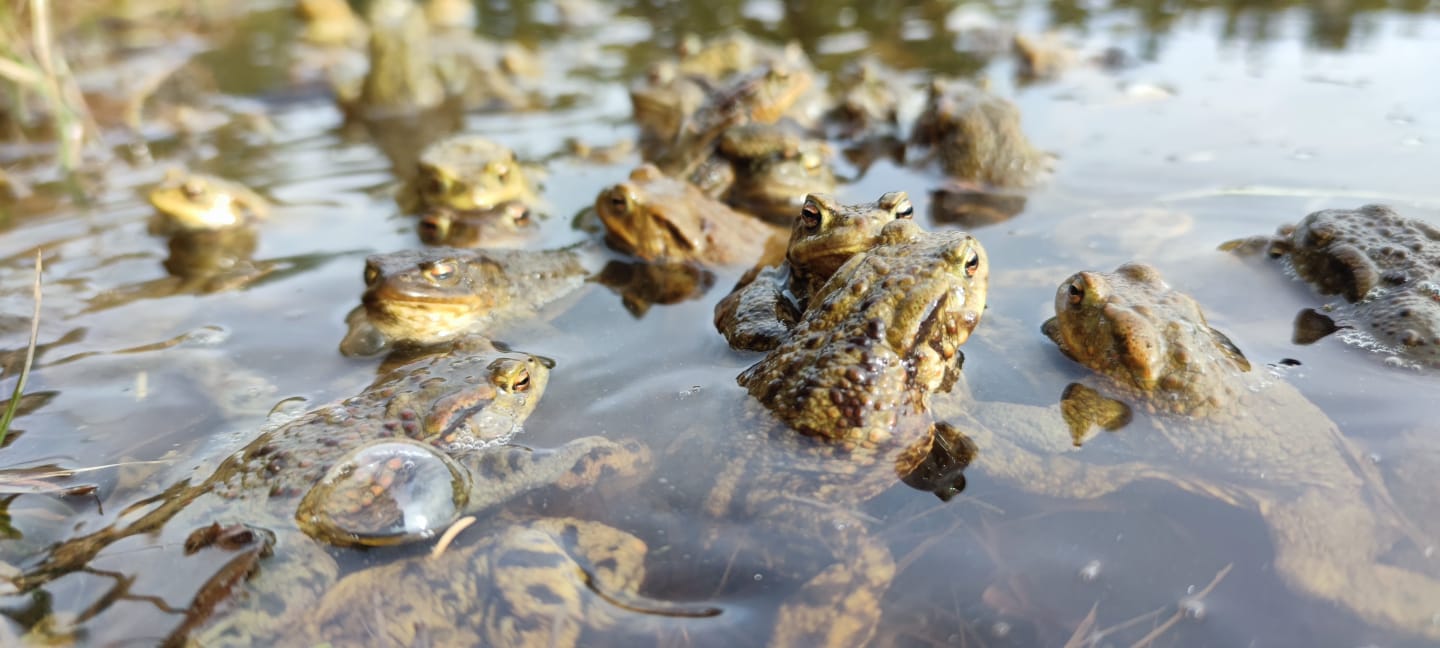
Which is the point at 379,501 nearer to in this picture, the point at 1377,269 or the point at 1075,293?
the point at 1075,293

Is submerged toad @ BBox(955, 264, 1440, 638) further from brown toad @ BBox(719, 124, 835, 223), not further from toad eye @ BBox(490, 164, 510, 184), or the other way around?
toad eye @ BBox(490, 164, 510, 184)

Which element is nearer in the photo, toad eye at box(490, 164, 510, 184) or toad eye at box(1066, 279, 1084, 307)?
toad eye at box(1066, 279, 1084, 307)

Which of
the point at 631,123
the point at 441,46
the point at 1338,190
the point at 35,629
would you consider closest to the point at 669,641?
the point at 35,629

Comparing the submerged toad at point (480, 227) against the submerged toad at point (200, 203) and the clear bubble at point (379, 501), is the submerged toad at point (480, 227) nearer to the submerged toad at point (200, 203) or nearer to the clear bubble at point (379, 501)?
the submerged toad at point (200, 203)

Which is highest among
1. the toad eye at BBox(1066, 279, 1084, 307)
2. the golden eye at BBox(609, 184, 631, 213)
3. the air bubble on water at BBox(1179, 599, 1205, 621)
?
the golden eye at BBox(609, 184, 631, 213)

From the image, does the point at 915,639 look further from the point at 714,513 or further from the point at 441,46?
the point at 441,46

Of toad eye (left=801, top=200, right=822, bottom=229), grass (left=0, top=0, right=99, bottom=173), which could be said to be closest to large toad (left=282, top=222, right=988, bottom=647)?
toad eye (left=801, top=200, right=822, bottom=229)

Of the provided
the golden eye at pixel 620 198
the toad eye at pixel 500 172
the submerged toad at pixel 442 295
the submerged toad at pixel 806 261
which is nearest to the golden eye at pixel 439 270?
the submerged toad at pixel 442 295
